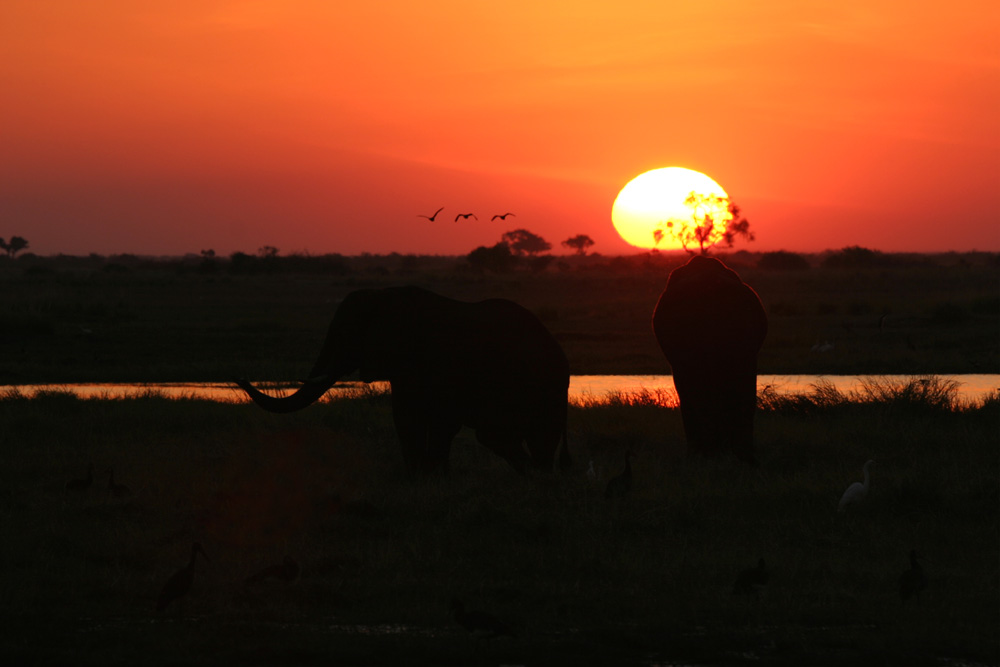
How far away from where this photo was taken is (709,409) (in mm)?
11750

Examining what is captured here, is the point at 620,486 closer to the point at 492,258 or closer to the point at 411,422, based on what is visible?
the point at 411,422

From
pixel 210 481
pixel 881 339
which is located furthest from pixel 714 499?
pixel 881 339

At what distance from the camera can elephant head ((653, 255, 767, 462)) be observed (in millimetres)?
11625

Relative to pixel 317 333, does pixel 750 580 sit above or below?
below

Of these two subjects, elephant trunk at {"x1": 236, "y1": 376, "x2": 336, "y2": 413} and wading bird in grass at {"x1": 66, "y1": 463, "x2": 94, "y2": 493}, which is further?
elephant trunk at {"x1": 236, "y1": 376, "x2": 336, "y2": 413}

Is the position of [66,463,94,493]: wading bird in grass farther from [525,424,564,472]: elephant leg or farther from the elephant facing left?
[525,424,564,472]: elephant leg

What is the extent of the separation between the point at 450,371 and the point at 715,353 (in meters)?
2.88

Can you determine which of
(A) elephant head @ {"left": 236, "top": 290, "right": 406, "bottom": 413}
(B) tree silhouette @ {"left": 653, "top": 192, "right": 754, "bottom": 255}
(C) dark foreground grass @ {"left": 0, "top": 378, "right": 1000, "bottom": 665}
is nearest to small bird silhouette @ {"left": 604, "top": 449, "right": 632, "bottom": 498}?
(C) dark foreground grass @ {"left": 0, "top": 378, "right": 1000, "bottom": 665}

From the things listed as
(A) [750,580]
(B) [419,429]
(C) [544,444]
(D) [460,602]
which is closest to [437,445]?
(B) [419,429]

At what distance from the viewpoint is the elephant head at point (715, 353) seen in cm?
1162

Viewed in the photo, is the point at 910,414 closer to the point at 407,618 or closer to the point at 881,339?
the point at 407,618

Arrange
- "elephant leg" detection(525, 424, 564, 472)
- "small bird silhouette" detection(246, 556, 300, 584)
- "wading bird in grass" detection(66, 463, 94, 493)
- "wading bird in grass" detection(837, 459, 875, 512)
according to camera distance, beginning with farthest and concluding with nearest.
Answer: "elephant leg" detection(525, 424, 564, 472)
"wading bird in grass" detection(66, 463, 94, 493)
"wading bird in grass" detection(837, 459, 875, 512)
"small bird silhouette" detection(246, 556, 300, 584)

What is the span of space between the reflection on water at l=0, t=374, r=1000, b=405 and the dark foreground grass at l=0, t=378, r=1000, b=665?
17.6ft

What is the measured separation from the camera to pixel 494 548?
8.43 m
